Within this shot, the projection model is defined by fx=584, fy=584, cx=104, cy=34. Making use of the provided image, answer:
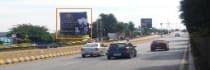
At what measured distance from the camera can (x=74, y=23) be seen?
78.2m

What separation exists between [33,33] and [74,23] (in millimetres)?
58800

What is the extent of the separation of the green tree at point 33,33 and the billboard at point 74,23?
52.5 meters

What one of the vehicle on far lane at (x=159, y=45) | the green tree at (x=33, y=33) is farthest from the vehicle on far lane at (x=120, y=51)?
the green tree at (x=33, y=33)

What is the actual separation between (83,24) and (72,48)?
64.5 ft

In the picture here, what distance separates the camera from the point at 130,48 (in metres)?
39.7

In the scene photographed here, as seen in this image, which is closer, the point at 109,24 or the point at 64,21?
the point at 64,21

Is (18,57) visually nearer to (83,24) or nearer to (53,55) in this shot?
(53,55)

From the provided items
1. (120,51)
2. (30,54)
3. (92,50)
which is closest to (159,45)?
(92,50)

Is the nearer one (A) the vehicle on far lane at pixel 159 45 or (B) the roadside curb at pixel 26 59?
(B) the roadside curb at pixel 26 59

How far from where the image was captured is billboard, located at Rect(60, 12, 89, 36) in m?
77.8

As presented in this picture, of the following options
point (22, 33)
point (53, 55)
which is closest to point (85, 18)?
point (53, 55)

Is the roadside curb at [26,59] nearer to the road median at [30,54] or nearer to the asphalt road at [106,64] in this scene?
the road median at [30,54]

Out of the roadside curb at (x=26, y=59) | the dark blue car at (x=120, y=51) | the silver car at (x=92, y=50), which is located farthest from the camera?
the silver car at (x=92, y=50)

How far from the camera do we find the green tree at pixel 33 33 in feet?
438
